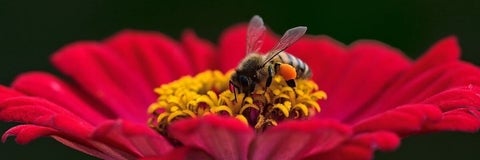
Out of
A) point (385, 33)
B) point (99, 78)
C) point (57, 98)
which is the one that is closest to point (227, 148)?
point (57, 98)

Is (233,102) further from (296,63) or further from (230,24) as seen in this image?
(230,24)

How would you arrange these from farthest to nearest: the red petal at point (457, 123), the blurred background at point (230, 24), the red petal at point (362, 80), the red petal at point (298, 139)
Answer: the blurred background at point (230, 24) < the red petal at point (362, 80) < the red petal at point (457, 123) < the red petal at point (298, 139)

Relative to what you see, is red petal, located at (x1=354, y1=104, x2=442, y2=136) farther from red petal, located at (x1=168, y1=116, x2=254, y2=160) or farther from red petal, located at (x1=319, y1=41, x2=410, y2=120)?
red petal, located at (x1=319, y1=41, x2=410, y2=120)

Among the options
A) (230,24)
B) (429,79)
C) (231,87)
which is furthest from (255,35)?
(230,24)

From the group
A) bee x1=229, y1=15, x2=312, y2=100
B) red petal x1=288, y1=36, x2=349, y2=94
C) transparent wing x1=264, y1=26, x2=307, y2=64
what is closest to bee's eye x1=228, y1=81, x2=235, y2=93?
bee x1=229, y1=15, x2=312, y2=100

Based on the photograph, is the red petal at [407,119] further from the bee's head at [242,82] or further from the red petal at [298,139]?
the bee's head at [242,82]

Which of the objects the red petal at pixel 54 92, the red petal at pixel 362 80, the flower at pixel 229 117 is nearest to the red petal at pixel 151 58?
the flower at pixel 229 117
